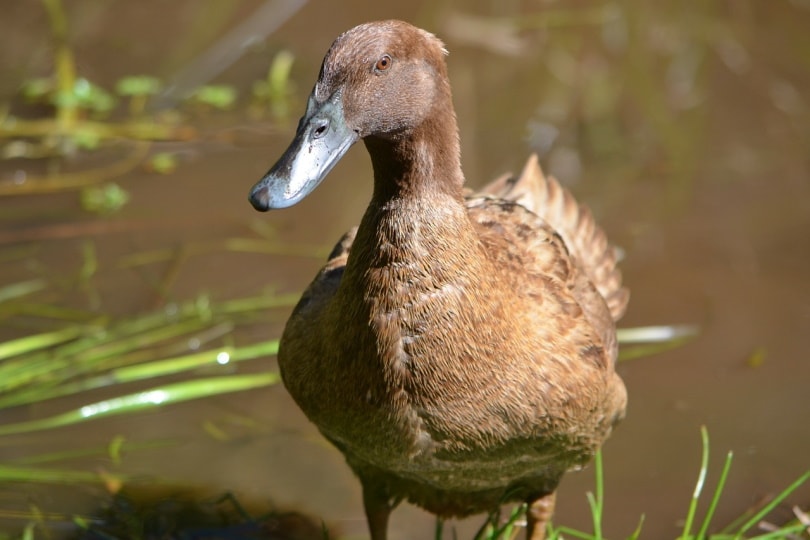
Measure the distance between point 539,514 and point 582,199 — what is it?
2.33m

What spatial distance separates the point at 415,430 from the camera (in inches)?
120

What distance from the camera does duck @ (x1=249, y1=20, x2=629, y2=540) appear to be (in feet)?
9.09

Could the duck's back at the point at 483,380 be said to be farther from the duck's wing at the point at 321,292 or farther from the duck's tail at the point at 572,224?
the duck's tail at the point at 572,224

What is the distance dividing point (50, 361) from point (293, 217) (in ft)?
5.16

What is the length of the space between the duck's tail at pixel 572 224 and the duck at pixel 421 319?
2.37 feet

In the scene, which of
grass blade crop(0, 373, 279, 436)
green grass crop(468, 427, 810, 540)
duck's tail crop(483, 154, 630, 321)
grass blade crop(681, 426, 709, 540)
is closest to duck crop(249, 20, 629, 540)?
green grass crop(468, 427, 810, 540)

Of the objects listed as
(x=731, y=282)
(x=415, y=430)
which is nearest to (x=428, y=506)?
(x=415, y=430)

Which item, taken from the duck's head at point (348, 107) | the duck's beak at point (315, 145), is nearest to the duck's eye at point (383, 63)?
the duck's head at point (348, 107)

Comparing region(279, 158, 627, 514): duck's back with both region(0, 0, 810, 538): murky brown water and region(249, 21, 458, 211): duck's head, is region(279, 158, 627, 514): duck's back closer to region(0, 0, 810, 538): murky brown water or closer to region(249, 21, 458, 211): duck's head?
region(249, 21, 458, 211): duck's head

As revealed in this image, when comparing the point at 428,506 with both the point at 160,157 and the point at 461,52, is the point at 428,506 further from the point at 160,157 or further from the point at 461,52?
the point at 461,52

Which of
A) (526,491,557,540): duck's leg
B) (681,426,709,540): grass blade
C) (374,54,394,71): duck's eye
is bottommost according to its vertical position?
(526,491,557,540): duck's leg

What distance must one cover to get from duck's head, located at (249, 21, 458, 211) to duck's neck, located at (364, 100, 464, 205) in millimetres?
52

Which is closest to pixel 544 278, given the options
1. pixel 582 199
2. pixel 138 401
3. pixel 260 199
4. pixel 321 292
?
pixel 321 292

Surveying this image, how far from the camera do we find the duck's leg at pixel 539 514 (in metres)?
3.69
